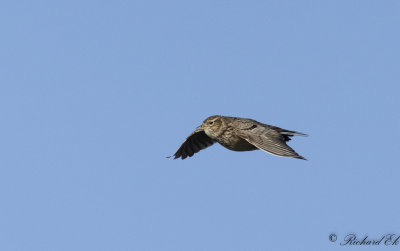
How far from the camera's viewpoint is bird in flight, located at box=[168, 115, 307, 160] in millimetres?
13930

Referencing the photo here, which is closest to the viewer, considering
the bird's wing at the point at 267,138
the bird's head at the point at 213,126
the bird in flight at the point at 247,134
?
the bird's wing at the point at 267,138

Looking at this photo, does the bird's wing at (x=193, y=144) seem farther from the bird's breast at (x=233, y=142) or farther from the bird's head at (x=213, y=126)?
the bird's breast at (x=233, y=142)

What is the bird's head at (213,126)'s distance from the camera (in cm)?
1680

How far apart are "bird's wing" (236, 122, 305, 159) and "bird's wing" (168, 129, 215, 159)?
10.8ft

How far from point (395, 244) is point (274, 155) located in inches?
126

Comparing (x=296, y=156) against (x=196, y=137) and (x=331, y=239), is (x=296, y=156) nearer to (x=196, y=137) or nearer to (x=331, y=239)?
(x=331, y=239)

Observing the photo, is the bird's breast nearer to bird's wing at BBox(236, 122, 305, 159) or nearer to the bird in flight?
the bird in flight

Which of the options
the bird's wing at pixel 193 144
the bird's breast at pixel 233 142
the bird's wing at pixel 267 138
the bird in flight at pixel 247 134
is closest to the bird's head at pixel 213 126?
the bird in flight at pixel 247 134

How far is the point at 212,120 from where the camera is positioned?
17281mm

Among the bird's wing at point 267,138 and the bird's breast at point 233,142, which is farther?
the bird's breast at point 233,142

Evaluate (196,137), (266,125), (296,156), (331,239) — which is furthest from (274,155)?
(196,137)

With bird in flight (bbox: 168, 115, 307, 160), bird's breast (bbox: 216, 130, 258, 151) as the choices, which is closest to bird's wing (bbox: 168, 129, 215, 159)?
bird in flight (bbox: 168, 115, 307, 160)

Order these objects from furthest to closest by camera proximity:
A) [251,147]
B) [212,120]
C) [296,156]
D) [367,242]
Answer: [212,120] → [251,147] → [367,242] → [296,156]

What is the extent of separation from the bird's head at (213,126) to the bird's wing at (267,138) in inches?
40.1
